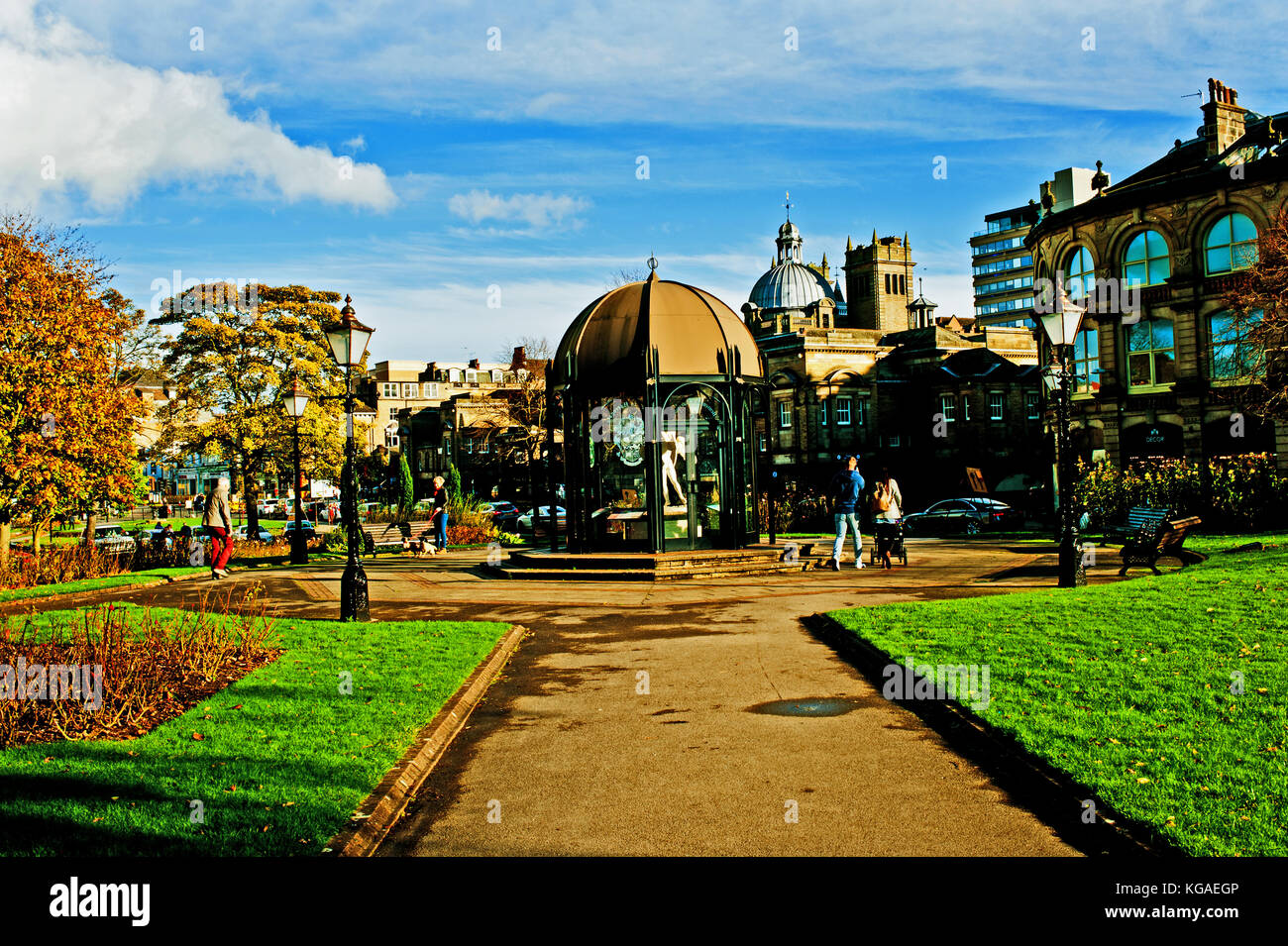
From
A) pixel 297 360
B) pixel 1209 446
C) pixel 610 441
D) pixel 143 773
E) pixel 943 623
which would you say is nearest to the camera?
pixel 143 773

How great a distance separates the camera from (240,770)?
6805 millimetres

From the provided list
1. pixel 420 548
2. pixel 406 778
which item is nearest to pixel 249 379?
pixel 420 548

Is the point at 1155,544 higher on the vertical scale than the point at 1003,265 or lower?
lower

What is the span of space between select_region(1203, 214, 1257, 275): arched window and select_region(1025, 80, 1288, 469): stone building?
0.04 meters

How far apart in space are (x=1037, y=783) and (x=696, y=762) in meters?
2.31

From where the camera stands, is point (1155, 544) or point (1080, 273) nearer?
point (1155, 544)

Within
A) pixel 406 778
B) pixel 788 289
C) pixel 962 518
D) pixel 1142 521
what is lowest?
pixel 962 518

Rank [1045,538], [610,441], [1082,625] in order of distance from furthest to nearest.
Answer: [1045,538] → [610,441] → [1082,625]

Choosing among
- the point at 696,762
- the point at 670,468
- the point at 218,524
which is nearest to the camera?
the point at 696,762

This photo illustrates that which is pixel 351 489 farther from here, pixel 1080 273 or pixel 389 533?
pixel 1080 273
